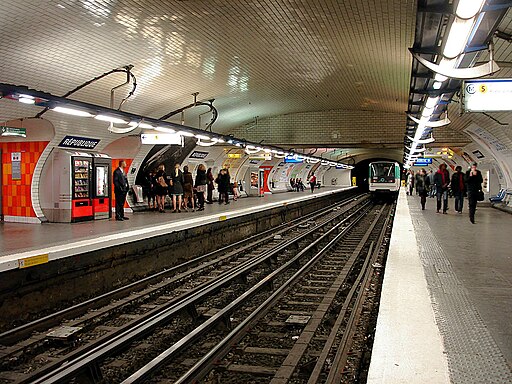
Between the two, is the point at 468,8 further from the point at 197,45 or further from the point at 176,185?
the point at 176,185

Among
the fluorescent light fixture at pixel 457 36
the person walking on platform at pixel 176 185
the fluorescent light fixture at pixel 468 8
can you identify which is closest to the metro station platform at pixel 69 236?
the person walking on platform at pixel 176 185

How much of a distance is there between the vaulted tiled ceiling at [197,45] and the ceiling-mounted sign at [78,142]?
1.28 metres

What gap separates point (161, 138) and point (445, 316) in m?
11.6

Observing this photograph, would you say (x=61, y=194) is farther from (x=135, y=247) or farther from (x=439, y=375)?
(x=439, y=375)

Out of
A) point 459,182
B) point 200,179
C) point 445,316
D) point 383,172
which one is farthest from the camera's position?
point 383,172

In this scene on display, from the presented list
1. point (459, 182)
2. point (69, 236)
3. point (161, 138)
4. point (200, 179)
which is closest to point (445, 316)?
point (69, 236)

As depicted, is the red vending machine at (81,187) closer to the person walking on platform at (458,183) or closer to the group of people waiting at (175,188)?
the group of people waiting at (175,188)

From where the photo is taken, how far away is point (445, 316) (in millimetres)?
4891

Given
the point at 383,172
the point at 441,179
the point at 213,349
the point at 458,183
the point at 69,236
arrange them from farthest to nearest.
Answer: the point at 383,172 < the point at 441,179 < the point at 458,183 < the point at 69,236 < the point at 213,349

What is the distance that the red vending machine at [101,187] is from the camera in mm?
14258

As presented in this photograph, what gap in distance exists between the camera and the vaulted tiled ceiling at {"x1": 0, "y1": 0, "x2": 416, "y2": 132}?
868 centimetres

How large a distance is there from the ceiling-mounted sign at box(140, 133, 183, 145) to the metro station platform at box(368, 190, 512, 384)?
7.48m

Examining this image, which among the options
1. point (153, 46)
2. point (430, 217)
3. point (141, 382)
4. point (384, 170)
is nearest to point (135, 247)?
point (153, 46)

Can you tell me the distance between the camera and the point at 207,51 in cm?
1185
